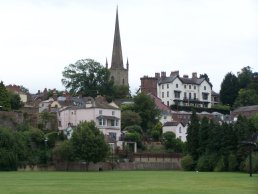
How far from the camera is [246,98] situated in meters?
163

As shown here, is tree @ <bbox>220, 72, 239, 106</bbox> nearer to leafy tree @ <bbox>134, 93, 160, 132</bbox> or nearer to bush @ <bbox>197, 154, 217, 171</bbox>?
leafy tree @ <bbox>134, 93, 160, 132</bbox>

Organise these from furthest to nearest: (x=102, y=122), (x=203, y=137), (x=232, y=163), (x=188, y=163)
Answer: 1. (x=102, y=122)
2. (x=203, y=137)
3. (x=188, y=163)
4. (x=232, y=163)

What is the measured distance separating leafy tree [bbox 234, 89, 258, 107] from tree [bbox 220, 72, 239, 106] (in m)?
7.69

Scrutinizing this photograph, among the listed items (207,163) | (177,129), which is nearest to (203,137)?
(207,163)

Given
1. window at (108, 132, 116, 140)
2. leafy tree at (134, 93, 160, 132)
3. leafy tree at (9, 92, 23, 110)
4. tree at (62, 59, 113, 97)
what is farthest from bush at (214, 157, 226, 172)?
tree at (62, 59, 113, 97)

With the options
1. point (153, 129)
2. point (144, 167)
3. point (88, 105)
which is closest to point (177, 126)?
point (153, 129)

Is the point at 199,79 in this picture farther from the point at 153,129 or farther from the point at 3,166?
the point at 3,166

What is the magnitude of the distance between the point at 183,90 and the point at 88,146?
74.4 meters

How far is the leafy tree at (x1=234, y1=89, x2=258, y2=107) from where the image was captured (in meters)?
163

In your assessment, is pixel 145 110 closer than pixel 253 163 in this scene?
No

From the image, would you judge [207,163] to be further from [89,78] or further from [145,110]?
[89,78]

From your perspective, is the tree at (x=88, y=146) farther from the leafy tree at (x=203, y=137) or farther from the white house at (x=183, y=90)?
the white house at (x=183, y=90)

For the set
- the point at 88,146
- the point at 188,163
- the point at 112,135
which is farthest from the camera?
the point at 112,135
